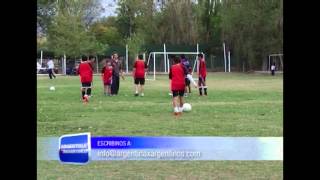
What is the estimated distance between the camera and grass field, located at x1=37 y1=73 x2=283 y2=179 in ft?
23.4

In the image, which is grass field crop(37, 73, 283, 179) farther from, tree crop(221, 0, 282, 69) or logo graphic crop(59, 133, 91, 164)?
tree crop(221, 0, 282, 69)

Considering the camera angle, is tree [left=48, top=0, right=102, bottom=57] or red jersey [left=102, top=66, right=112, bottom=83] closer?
red jersey [left=102, top=66, right=112, bottom=83]

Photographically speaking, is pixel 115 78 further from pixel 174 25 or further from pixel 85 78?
pixel 174 25

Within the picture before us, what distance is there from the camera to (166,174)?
23.1 ft

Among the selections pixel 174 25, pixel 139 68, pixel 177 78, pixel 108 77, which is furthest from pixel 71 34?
pixel 177 78

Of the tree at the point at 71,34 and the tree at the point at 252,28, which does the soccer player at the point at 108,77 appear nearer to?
the tree at the point at 252,28

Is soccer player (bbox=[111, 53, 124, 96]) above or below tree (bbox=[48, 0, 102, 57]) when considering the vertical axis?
below

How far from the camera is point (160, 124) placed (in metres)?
12.0

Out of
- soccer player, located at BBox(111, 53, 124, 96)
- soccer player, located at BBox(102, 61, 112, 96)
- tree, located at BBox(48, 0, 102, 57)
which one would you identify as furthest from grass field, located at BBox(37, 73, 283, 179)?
tree, located at BBox(48, 0, 102, 57)

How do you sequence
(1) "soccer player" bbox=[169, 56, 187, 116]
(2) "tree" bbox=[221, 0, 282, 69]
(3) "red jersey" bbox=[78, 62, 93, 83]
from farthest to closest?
1. (2) "tree" bbox=[221, 0, 282, 69]
2. (3) "red jersey" bbox=[78, 62, 93, 83]
3. (1) "soccer player" bbox=[169, 56, 187, 116]

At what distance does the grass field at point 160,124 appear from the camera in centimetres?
712
